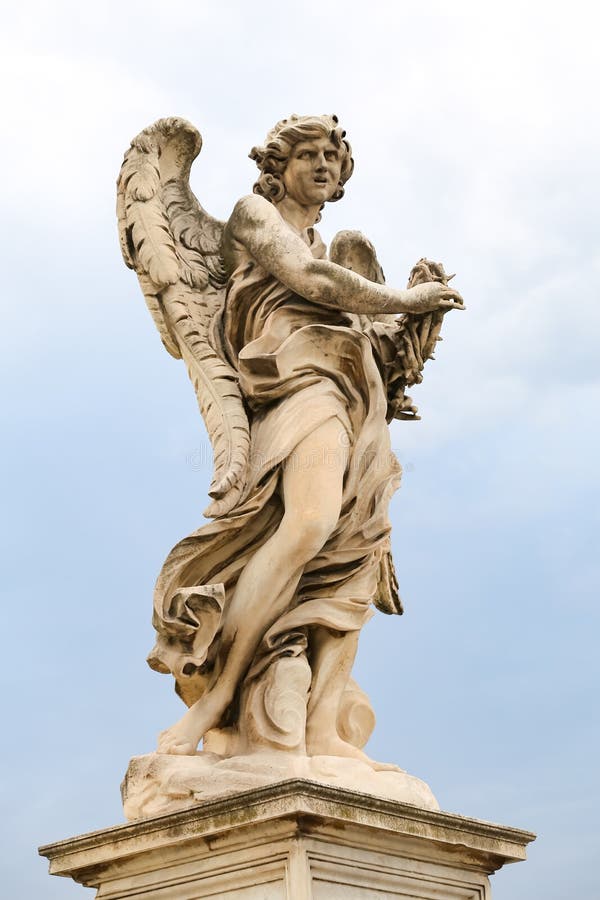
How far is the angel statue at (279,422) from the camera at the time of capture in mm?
6613

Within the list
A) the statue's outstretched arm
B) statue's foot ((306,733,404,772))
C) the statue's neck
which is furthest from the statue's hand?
statue's foot ((306,733,404,772))

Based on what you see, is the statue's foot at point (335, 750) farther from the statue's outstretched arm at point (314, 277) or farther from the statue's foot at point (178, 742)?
the statue's outstretched arm at point (314, 277)

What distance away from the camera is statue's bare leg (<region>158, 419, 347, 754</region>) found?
661 centimetres

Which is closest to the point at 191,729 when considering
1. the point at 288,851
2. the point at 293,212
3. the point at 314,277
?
the point at 288,851

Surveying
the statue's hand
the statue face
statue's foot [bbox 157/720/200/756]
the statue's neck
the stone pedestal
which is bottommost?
the stone pedestal

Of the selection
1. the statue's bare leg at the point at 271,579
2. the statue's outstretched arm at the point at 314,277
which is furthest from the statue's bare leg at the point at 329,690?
the statue's outstretched arm at the point at 314,277

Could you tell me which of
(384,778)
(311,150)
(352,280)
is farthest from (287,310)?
(384,778)

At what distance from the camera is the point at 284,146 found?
24.3 ft

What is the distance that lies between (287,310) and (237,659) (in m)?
1.71

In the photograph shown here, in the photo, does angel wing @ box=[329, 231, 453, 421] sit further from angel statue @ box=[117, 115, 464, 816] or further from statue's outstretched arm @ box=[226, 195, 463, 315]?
statue's outstretched arm @ box=[226, 195, 463, 315]

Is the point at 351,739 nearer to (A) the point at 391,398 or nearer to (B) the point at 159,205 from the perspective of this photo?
(A) the point at 391,398

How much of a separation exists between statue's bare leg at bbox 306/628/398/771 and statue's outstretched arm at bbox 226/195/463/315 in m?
1.56

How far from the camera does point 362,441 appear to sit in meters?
7.13

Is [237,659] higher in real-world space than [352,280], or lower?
lower
